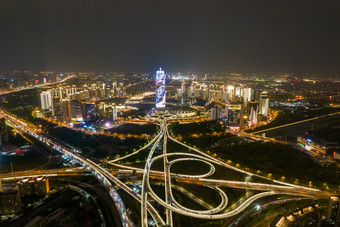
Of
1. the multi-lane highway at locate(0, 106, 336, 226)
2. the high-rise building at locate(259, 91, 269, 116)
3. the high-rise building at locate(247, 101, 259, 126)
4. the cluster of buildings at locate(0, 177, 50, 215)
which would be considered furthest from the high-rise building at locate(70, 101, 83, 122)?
the high-rise building at locate(259, 91, 269, 116)

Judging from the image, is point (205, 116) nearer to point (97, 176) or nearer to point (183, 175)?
point (183, 175)

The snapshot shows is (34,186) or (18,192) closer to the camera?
(18,192)

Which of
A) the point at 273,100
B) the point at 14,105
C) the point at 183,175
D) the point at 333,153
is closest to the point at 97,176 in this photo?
the point at 183,175

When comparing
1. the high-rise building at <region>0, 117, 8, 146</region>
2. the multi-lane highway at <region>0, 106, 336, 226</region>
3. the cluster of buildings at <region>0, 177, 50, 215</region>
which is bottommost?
the multi-lane highway at <region>0, 106, 336, 226</region>

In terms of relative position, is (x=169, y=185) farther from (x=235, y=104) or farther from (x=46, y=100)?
(x=46, y=100)

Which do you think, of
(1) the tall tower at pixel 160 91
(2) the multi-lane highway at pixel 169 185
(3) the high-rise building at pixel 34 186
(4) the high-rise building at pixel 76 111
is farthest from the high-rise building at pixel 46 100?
(3) the high-rise building at pixel 34 186

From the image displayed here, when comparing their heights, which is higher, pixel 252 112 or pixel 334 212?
pixel 252 112

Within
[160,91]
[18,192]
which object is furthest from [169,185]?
[160,91]

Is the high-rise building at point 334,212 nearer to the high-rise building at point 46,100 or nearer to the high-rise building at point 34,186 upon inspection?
the high-rise building at point 34,186

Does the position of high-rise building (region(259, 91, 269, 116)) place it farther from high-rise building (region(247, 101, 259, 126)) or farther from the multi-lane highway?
the multi-lane highway
